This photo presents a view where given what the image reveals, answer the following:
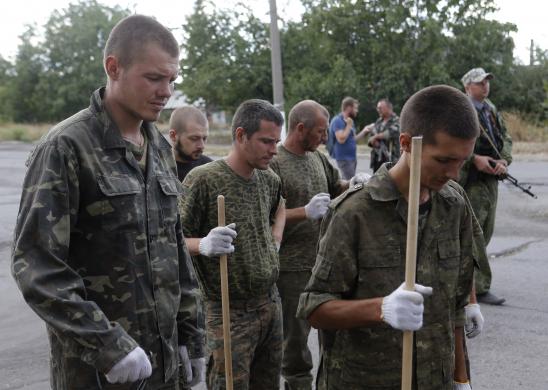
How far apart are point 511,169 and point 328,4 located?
1463cm

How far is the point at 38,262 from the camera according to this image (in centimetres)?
203

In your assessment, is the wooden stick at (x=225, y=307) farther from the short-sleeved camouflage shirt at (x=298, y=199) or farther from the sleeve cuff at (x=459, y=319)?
the short-sleeved camouflage shirt at (x=298, y=199)

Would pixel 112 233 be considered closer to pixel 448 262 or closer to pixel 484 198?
pixel 448 262

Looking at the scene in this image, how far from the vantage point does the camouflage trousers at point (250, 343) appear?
343 centimetres

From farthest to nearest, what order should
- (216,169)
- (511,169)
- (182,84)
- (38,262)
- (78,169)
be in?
(182,84) < (511,169) < (216,169) < (78,169) < (38,262)

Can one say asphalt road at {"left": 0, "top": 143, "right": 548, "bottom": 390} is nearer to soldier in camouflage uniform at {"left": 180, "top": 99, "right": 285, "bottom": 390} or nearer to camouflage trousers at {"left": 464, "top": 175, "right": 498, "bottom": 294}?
camouflage trousers at {"left": 464, "top": 175, "right": 498, "bottom": 294}

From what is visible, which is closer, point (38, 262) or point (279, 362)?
point (38, 262)

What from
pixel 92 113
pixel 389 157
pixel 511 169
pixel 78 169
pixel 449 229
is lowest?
pixel 511 169

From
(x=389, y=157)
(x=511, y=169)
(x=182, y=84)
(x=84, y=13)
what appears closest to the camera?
(x=389, y=157)

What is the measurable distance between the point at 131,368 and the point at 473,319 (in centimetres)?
148

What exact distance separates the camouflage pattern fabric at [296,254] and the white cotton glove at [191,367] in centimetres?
149

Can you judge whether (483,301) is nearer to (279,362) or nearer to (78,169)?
(279,362)

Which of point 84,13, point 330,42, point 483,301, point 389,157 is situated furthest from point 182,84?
point 483,301

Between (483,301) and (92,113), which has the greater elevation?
(92,113)
